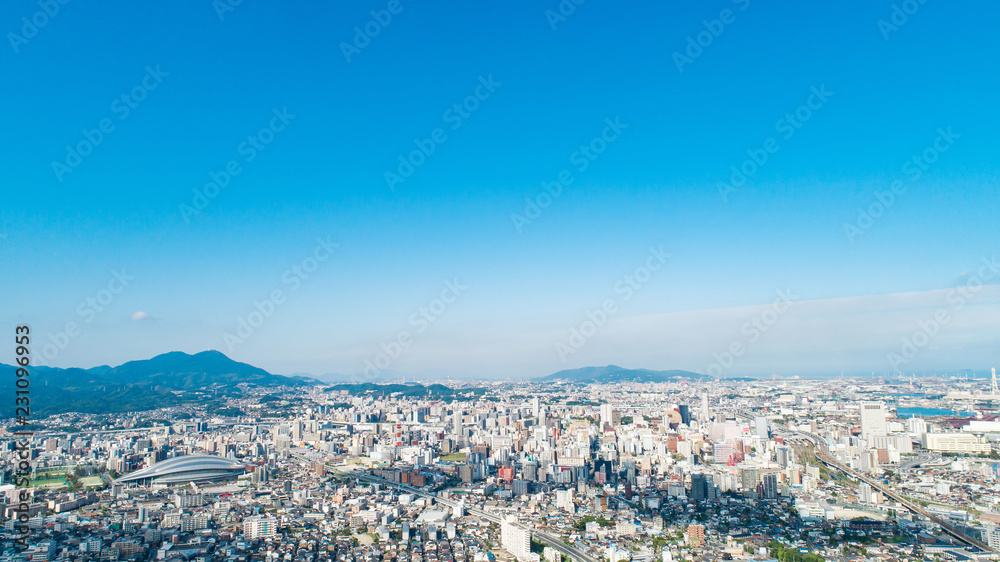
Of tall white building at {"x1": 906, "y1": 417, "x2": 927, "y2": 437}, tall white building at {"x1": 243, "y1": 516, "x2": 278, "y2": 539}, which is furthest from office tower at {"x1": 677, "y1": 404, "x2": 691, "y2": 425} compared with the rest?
tall white building at {"x1": 243, "y1": 516, "x2": 278, "y2": 539}

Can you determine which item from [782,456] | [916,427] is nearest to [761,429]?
[916,427]

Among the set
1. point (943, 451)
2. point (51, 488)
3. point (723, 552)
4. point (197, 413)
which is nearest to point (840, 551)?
point (723, 552)

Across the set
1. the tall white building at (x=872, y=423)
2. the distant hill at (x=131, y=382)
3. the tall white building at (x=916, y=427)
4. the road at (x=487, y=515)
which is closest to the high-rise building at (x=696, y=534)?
the road at (x=487, y=515)

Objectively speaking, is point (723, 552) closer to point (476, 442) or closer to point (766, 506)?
point (766, 506)

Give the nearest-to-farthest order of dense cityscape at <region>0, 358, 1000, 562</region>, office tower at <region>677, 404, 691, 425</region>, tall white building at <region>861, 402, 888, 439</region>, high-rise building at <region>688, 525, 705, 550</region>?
dense cityscape at <region>0, 358, 1000, 562</region> < high-rise building at <region>688, 525, 705, 550</region> < tall white building at <region>861, 402, 888, 439</region> < office tower at <region>677, 404, 691, 425</region>

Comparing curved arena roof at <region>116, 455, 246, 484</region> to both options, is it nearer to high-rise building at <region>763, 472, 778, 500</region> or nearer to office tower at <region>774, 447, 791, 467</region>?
high-rise building at <region>763, 472, 778, 500</region>

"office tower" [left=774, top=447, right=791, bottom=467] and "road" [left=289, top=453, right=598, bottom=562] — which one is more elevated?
"office tower" [left=774, top=447, right=791, bottom=467]

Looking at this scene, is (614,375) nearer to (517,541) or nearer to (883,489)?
(883,489)
